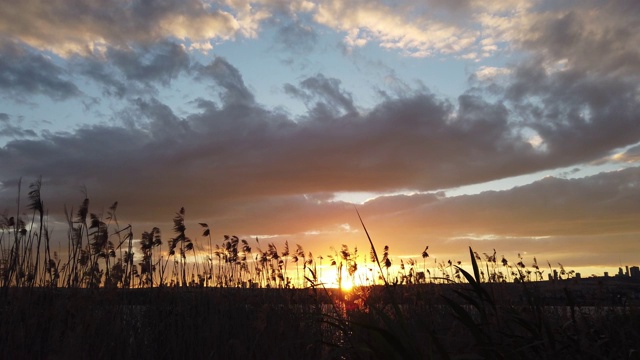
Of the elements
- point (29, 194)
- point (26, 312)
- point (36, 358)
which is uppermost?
point (29, 194)

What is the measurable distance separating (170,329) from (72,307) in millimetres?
1785

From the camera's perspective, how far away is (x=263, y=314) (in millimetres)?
8391

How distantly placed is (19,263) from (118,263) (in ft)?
6.11

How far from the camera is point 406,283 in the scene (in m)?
16.7

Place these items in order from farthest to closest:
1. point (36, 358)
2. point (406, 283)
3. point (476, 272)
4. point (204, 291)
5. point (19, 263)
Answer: point (406, 283), point (204, 291), point (19, 263), point (36, 358), point (476, 272)

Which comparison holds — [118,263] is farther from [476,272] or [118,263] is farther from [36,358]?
[476,272]

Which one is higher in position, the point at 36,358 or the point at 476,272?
the point at 476,272

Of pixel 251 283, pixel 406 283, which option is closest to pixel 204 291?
pixel 251 283

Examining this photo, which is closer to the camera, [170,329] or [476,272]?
[476,272]

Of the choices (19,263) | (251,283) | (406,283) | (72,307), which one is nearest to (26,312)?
Result: (72,307)

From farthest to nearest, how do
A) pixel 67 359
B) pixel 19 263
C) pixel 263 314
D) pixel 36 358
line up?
pixel 19 263 < pixel 263 314 < pixel 36 358 < pixel 67 359

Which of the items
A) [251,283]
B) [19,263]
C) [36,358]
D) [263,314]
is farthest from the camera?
[251,283]

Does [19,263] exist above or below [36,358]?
above

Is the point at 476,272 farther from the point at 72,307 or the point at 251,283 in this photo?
the point at 251,283
